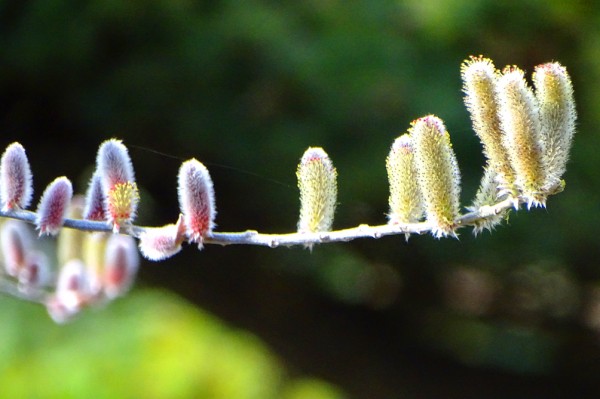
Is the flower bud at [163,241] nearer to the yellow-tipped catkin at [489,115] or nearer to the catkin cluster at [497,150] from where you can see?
the catkin cluster at [497,150]

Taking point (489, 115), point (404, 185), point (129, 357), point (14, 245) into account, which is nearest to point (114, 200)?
point (404, 185)

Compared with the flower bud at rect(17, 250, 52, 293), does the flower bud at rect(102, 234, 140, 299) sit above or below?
A: above

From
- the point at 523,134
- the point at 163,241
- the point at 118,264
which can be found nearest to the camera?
the point at 523,134

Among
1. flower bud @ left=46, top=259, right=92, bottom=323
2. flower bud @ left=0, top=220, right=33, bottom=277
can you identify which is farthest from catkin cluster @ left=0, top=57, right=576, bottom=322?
flower bud @ left=46, top=259, right=92, bottom=323

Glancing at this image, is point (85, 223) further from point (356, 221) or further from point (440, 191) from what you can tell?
point (356, 221)

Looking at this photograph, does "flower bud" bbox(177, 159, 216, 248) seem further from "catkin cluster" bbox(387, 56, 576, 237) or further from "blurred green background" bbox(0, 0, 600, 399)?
"blurred green background" bbox(0, 0, 600, 399)

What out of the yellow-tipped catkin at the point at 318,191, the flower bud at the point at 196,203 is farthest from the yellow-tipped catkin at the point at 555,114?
the flower bud at the point at 196,203

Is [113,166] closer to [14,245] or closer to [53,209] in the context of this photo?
[53,209]
